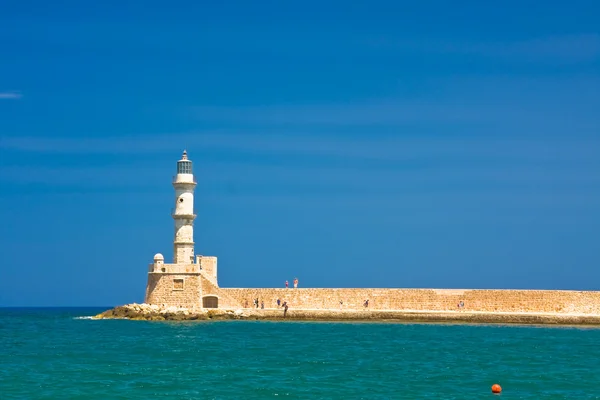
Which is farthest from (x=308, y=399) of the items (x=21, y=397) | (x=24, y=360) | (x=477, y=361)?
(x=24, y=360)

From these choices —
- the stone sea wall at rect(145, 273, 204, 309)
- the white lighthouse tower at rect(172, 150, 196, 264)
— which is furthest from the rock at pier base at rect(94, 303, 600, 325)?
the white lighthouse tower at rect(172, 150, 196, 264)

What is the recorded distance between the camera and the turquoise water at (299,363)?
64.8 feet

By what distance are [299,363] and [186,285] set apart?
1696 centimetres

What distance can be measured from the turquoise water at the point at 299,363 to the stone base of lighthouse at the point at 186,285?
3.36 meters

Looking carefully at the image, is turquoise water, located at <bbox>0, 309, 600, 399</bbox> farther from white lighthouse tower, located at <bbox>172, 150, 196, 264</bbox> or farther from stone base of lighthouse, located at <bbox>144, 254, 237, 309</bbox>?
white lighthouse tower, located at <bbox>172, 150, 196, 264</bbox>

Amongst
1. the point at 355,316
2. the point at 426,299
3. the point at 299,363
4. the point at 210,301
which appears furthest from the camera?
the point at 210,301

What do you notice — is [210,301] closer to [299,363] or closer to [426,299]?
[426,299]

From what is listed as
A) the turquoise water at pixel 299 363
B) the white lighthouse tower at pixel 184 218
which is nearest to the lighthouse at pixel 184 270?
the white lighthouse tower at pixel 184 218

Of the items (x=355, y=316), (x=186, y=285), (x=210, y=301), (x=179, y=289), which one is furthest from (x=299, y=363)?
(x=210, y=301)

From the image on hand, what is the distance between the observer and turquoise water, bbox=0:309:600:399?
19750 millimetres

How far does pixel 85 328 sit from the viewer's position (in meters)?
38.8

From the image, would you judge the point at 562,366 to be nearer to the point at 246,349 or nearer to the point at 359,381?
the point at 359,381

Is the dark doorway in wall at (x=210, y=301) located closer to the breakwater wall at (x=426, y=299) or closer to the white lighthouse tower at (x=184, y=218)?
the breakwater wall at (x=426, y=299)

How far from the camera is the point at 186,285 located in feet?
134
